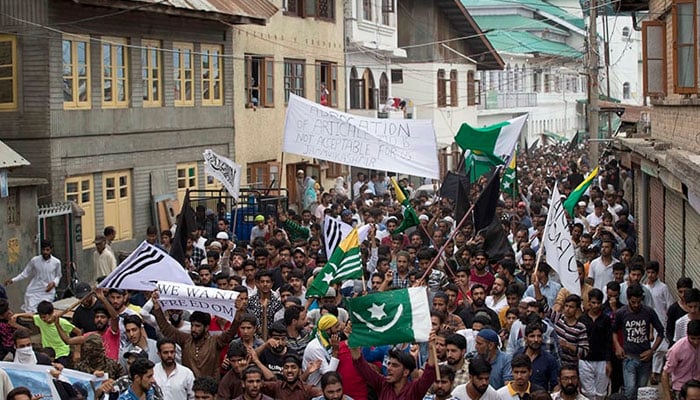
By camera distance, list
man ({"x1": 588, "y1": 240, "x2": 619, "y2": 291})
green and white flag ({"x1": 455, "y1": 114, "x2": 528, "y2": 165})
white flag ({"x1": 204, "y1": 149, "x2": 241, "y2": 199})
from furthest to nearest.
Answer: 1. green and white flag ({"x1": 455, "y1": 114, "x2": 528, "y2": 165})
2. white flag ({"x1": 204, "y1": 149, "x2": 241, "y2": 199})
3. man ({"x1": 588, "y1": 240, "x2": 619, "y2": 291})

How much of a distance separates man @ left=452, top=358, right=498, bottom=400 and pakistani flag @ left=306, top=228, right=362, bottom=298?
331 cm

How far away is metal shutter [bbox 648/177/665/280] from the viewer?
19.5m

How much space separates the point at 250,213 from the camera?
80.5ft

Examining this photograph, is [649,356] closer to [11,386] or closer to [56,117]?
[11,386]

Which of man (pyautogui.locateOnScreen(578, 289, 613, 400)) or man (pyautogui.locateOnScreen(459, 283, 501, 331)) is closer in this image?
man (pyautogui.locateOnScreen(459, 283, 501, 331))

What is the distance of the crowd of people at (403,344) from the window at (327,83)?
1958 cm

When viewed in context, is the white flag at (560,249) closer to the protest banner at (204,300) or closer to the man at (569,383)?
the man at (569,383)

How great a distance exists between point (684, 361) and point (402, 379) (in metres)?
2.71

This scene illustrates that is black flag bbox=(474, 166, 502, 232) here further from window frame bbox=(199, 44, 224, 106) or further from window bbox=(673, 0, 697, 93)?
window frame bbox=(199, 44, 224, 106)

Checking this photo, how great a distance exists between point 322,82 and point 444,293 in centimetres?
2477

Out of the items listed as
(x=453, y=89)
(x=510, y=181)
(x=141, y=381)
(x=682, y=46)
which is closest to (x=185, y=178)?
(x=510, y=181)

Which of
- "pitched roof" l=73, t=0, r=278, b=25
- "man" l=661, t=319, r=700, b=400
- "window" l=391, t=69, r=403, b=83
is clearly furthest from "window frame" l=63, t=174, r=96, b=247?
"window" l=391, t=69, r=403, b=83

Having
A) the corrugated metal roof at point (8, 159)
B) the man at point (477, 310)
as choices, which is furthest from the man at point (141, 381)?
the corrugated metal roof at point (8, 159)

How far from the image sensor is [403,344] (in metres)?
10.9
